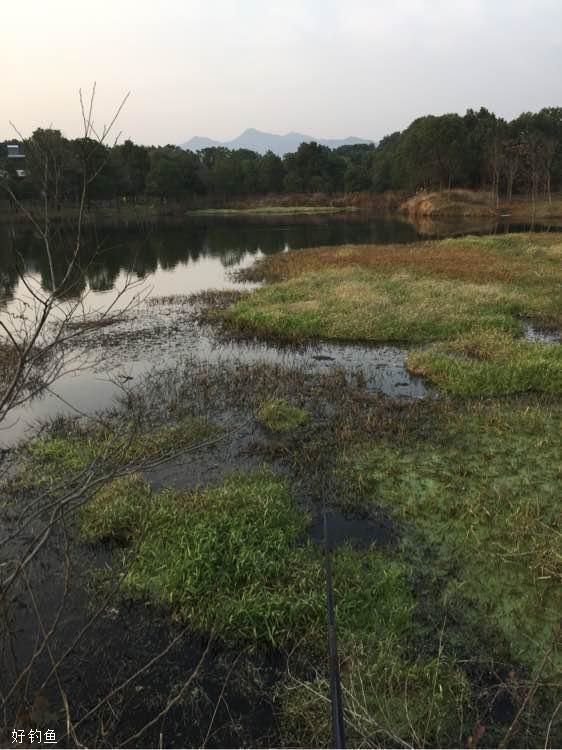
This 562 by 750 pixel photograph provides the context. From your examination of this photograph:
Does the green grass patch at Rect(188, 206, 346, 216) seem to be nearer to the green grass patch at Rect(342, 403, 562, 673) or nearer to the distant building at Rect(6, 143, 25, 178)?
the green grass patch at Rect(342, 403, 562, 673)

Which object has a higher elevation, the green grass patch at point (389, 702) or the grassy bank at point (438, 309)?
the grassy bank at point (438, 309)

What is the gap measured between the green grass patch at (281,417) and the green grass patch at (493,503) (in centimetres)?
173

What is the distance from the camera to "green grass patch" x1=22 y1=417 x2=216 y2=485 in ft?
32.2

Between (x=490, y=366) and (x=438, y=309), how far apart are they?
6.26 metres

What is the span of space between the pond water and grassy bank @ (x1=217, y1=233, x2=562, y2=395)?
1270 mm

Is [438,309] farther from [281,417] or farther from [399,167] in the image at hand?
[399,167]

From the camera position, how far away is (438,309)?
19.9 m

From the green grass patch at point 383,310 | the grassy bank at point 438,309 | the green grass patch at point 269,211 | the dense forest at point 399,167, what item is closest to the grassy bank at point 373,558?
the grassy bank at point 438,309

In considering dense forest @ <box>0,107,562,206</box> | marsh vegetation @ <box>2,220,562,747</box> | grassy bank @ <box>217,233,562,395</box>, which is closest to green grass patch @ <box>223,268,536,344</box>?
grassy bank @ <box>217,233,562,395</box>

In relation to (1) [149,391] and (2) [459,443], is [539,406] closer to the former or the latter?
(2) [459,443]

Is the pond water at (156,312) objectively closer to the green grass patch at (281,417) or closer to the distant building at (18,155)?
the distant building at (18,155)

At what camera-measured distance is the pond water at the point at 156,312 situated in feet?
38.9

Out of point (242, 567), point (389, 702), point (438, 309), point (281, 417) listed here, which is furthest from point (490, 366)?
point (389, 702)

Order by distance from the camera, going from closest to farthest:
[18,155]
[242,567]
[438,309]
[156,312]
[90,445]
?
1. [18,155]
2. [242,567]
3. [90,445]
4. [438,309]
5. [156,312]
